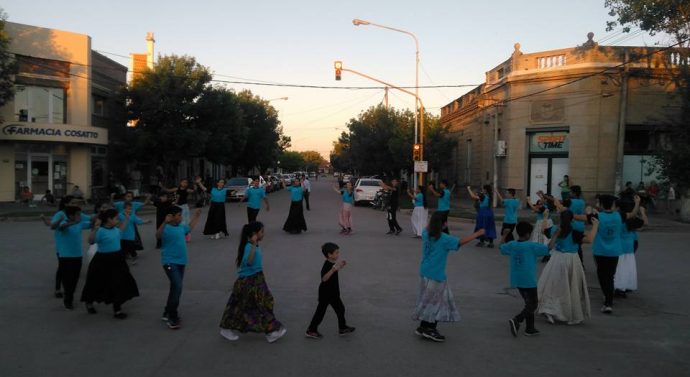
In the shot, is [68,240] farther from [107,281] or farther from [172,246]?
[172,246]

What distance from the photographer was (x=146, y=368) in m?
4.93

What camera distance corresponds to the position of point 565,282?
665cm

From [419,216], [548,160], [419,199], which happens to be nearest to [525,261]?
[419,199]

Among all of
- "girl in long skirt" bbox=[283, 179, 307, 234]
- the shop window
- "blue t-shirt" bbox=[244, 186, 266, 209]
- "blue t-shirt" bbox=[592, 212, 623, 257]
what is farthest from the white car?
"blue t-shirt" bbox=[592, 212, 623, 257]

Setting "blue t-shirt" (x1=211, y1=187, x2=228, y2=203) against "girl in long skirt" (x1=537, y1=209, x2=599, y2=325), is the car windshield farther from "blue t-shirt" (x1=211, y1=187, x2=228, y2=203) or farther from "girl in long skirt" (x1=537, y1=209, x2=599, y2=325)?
"girl in long skirt" (x1=537, y1=209, x2=599, y2=325)

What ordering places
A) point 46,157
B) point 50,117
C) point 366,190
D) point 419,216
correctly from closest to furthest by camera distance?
point 419,216
point 50,117
point 46,157
point 366,190

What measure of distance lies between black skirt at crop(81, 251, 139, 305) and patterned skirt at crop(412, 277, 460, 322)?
363 cm

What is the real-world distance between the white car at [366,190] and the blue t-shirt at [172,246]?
22.5 m

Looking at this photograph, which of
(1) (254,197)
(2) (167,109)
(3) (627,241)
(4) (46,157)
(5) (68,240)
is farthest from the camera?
(2) (167,109)

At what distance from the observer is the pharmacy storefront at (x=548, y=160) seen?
25002 mm

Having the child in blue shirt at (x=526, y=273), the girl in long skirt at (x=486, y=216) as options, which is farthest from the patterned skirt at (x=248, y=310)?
the girl in long skirt at (x=486, y=216)

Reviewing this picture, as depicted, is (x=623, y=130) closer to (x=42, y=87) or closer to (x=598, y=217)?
(x=598, y=217)

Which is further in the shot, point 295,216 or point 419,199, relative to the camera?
point 295,216

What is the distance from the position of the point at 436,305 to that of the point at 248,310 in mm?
2050
